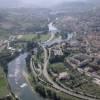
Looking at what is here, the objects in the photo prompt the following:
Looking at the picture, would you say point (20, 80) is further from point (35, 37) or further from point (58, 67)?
point (35, 37)

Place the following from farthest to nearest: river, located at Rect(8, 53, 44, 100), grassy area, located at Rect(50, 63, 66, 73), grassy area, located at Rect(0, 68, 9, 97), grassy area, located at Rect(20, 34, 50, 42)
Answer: grassy area, located at Rect(20, 34, 50, 42)
grassy area, located at Rect(50, 63, 66, 73)
river, located at Rect(8, 53, 44, 100)
grassy area, located at Rect(0, 68, 9, 97)

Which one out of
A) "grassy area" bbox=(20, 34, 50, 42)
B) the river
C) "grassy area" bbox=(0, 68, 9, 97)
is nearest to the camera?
"grassy area" bbox=(0, 68, 9, 97)

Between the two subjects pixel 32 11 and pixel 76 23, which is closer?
pixel 76 23

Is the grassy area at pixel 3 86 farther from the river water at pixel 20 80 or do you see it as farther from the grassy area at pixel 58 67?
the grassy area at pixel 58 67

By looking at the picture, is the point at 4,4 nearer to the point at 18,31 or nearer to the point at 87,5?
the point at 87,5

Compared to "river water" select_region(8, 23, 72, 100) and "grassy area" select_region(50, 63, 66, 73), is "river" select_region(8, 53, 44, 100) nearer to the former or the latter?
"river water" select_region(8, 23, 72, 100)

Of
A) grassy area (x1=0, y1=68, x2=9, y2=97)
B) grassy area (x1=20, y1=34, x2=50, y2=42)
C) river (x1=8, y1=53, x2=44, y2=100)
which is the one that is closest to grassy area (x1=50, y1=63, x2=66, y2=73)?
river (x1=8, y1=53, x2=44, y2=100)

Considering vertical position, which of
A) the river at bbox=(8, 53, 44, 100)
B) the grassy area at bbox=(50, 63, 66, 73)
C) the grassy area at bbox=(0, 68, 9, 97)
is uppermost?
the grassy area at bbox=(50, 63, 66, 73)

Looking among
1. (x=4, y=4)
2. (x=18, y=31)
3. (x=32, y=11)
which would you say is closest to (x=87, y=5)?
(x=32, y=11)
